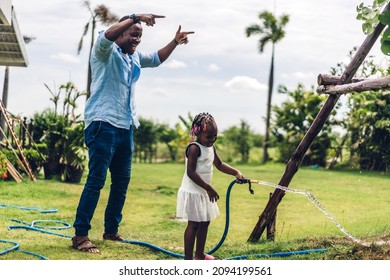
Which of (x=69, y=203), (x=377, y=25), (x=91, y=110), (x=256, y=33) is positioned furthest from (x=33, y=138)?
(x=256, y=33)

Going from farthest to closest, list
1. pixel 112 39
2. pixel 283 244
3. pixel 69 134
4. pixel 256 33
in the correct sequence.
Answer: pixel 256 33
pixel 69 134
pixel 283 244
pixel 112 39

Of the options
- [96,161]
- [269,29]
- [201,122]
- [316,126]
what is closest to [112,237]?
[96,161]

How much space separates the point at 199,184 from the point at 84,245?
126cm

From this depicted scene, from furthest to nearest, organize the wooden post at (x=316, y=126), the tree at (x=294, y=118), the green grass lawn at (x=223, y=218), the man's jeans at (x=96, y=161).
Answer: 1. the tree at (x=294, y=118)
2. the wooden post at (x=316, y=126)
3. the green grass lawn at (x=223, y=218)
4. the man's jeans at (x=96, y=161)

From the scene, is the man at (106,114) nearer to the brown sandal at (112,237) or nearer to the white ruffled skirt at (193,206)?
the brown sandal at (112,237)

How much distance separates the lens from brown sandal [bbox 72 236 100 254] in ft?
15.3

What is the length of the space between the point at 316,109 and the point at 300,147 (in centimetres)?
1418

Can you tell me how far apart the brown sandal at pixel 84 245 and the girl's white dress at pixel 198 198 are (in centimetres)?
99

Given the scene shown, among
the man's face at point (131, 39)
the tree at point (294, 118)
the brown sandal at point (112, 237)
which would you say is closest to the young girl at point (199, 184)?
the man's face at point (131, 39)

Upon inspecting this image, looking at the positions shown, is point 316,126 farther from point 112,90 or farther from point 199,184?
point 112,90

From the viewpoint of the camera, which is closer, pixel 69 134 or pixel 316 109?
pixel 69 134

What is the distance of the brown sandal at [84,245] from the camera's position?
15.3ft

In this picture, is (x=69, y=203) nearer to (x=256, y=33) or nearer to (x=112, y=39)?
(x=112, y=39)

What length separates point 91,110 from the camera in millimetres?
4715
